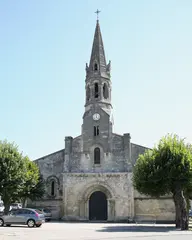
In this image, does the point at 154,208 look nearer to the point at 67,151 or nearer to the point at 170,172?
the point at 170,172

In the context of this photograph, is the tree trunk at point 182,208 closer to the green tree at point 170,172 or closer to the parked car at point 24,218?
the green tree at point 170,172

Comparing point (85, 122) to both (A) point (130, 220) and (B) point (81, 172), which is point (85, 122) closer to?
(B) point (81, 172)

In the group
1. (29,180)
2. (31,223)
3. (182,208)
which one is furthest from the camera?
(29,180)

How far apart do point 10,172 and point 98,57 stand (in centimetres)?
1839

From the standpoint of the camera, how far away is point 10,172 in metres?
26.9

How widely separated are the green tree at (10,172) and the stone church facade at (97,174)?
623cm

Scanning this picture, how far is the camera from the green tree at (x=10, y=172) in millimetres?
26453

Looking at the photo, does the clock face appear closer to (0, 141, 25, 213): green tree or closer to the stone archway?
the stone archway

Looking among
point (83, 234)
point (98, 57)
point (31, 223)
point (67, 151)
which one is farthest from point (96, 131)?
point (83, 234)

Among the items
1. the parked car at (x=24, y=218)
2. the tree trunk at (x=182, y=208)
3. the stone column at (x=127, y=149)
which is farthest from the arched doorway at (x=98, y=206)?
the parked car at (x=24, y=218)

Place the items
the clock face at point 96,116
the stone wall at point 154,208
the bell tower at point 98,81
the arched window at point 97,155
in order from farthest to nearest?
the bell tower at point 98,81 < the clock face at point 96,116 < the arched window at point 97,155 < the stone wall at point 154,208

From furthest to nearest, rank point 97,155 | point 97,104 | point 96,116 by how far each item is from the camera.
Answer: point 97,104, point 96,116, point 97,155

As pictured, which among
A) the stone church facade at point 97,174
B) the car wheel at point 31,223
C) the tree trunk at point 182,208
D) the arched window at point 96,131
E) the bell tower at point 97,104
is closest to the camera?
the car wheel at point 31,223

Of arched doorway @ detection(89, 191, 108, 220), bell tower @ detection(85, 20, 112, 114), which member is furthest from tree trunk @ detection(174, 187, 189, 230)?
bell tower @ detection(85, 20, 112, 114)
